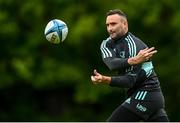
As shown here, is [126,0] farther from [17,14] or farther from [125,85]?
[125,85]

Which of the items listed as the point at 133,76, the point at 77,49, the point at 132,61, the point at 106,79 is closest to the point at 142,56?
the point at 132,61

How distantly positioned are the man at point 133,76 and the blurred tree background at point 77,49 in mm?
17763

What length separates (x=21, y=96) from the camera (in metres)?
30.4

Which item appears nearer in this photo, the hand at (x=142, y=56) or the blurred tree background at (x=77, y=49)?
the hand at (x=142, y=56)

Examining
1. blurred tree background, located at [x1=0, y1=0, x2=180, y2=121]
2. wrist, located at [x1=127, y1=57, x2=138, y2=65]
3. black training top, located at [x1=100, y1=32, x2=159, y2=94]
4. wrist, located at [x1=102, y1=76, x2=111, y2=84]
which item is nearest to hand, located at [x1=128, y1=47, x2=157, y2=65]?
wrist, located at [x1=127, y1=57, x2=138, y2=65]

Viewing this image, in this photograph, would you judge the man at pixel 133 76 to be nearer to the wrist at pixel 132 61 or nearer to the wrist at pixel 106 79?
the wrist at pixel 132 61

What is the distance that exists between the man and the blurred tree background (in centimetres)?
1776

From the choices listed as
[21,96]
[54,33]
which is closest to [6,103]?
[21,96]

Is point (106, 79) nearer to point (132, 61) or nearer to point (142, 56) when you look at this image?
point (132, 61)

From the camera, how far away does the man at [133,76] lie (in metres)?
9.97

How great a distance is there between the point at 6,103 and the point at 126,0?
6506 millimetres

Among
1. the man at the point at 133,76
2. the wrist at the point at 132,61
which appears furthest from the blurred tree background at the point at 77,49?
the wrist at the point at 132,61

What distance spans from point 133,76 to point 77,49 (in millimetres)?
19202

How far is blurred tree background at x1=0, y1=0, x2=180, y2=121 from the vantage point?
28.2m
